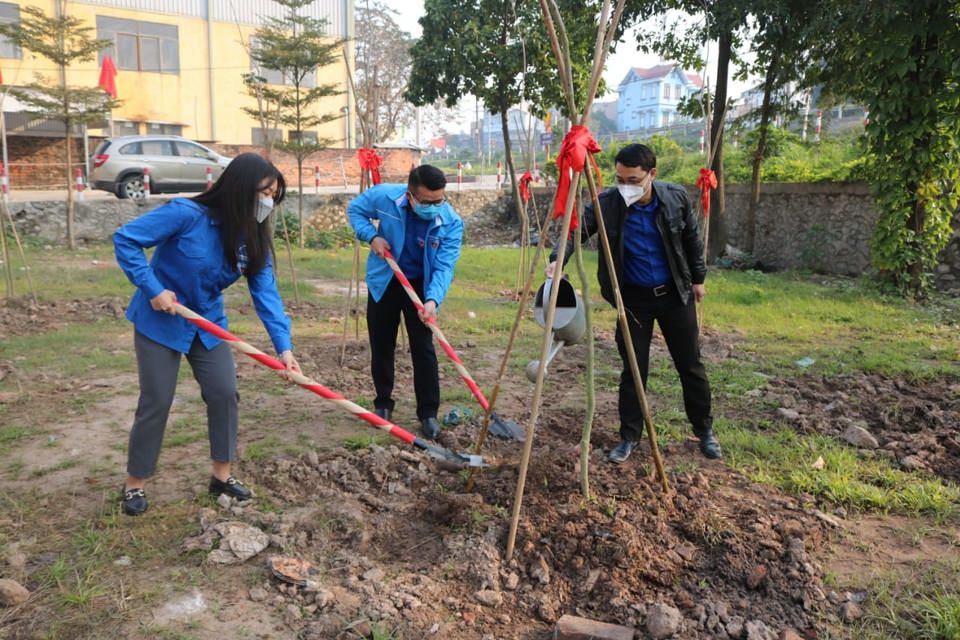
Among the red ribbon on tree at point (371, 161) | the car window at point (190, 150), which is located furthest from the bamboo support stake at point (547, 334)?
the car window at point (190, 150)

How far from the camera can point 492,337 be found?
22.7ft

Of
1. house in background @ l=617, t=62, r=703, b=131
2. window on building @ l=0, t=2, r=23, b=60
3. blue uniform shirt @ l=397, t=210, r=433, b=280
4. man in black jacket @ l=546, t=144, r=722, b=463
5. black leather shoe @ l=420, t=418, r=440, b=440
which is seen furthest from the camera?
house in background @ l=617, t=62, r=703, b=131

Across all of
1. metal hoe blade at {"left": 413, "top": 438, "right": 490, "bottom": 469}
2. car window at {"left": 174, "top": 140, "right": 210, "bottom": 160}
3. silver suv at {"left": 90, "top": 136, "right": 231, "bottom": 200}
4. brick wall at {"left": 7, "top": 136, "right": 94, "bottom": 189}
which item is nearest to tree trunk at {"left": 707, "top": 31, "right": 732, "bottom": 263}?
metal hoe blade at {"left": 413, "top": 438, "right": 490, "bottom": 469}

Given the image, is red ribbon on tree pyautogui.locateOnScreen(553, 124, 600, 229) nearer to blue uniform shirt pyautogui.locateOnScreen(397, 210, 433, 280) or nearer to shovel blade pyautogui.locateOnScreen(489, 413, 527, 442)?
blue uniform shirt pyautogui.locateOnScreen(397, 210, 433, 280)

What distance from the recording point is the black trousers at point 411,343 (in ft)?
13.8

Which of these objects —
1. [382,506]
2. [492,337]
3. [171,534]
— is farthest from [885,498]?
[492,337]

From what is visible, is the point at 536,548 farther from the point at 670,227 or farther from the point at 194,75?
the point at 194,75

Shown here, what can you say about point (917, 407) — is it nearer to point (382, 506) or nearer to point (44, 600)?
point (382, 506)

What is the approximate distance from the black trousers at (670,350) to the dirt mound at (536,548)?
33 centimetres

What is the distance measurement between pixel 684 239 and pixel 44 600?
3198mm

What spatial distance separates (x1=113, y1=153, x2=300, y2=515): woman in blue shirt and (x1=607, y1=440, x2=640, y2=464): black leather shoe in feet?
5.82

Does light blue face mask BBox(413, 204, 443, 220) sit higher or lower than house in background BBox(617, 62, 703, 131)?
lower

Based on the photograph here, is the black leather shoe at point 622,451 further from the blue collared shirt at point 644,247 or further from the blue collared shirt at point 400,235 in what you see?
the blue collared shirt at point 400,235

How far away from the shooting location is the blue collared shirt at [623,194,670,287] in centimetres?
363
